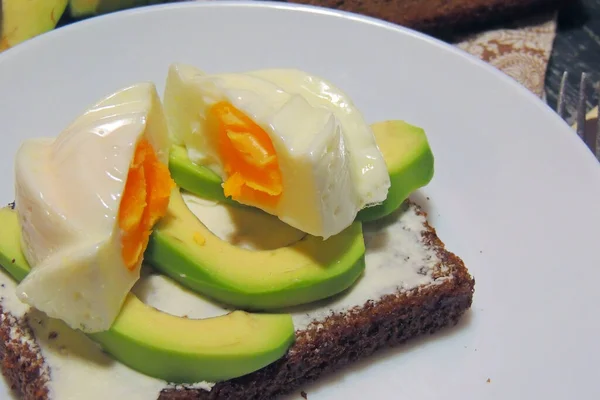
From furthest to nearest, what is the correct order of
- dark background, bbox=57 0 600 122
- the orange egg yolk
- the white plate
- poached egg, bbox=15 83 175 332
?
1. dark background, bbox=57 0 600 122
2. the white plate
3. the orange egg yolk
4. poached egg, bbox=15 83 175 332

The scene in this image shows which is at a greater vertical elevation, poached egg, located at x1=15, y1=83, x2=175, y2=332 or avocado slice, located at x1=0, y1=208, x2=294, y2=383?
poached egg, located at x1=15, y1=83, x2=175, y2=332

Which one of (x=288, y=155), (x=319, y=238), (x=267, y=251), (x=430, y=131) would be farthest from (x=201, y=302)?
(x=430, y=131)

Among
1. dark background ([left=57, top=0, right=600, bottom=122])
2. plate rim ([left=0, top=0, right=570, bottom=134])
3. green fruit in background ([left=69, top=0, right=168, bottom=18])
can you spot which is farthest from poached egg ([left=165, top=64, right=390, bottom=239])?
dark background ([left=57, top=0, right=600, bottom=122])

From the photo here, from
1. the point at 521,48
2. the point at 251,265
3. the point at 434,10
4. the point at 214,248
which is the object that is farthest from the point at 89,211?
the point at 521,48

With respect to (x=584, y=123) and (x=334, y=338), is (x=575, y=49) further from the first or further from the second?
(x=334, y=338)

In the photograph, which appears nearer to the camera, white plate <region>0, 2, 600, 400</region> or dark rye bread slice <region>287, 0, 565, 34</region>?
white plate <region>0, 2, 600, 400</region>

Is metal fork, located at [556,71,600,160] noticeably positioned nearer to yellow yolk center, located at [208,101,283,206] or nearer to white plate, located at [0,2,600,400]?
white plate, located at [0,2,600,400]

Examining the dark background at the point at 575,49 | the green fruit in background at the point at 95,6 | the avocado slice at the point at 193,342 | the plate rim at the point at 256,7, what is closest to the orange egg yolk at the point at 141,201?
the avocado slice at the point at 193,342
